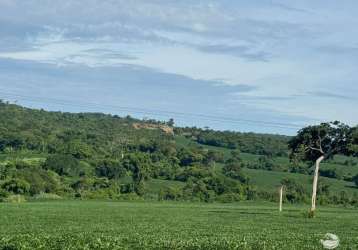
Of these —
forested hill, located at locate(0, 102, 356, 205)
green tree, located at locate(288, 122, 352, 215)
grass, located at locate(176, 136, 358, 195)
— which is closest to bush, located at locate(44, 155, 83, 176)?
forested hill, located at locate(0, 102, 356, 205)

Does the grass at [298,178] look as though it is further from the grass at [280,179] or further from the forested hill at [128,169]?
the forested hill at [128,169]

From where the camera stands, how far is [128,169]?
15788 cm

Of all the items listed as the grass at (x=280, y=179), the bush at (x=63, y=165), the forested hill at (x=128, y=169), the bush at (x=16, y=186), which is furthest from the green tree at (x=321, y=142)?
the bush at (x=63, y=165)

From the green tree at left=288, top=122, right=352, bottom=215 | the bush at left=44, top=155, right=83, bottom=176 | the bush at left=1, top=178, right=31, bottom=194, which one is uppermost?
the green tree at left=288, top=122, right=352, bottom=215

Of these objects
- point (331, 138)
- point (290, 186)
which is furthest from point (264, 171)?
point (331, 138)

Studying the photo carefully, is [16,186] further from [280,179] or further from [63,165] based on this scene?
[280,179]

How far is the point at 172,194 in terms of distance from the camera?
129750 mm

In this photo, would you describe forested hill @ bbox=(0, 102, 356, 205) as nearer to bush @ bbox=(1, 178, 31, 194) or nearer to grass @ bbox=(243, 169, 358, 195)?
bush @ bbox=(1, 178, 31, 194)

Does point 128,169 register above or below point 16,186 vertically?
above

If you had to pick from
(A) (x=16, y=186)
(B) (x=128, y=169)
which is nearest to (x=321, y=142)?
(A) (x=16, y=186)

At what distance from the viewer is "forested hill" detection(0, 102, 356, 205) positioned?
128m

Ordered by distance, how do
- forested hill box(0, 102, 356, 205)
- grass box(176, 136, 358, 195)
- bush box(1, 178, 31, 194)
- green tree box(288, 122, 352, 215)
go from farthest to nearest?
grass box(176, 136, 358, 195) < forested hill box(0, 102, 356, 205) < bush box(1, 178, 31, 194) < green tree box(288, 122, 352, 215)

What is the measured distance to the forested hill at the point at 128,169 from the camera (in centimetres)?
12794

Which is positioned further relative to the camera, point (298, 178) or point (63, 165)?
point (298, 178)
